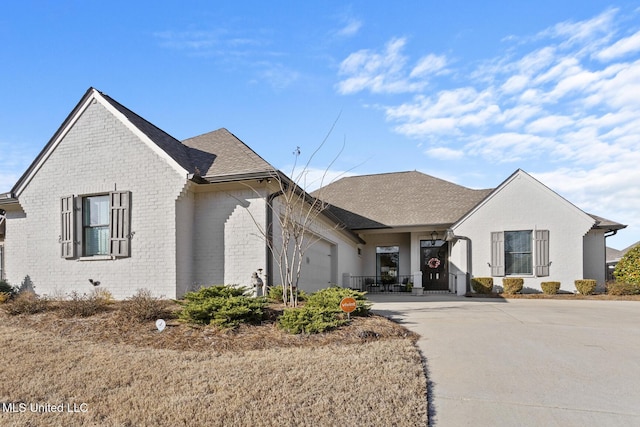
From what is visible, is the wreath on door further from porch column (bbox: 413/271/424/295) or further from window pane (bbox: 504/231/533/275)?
window pane (bbox: 504/231/533/275)

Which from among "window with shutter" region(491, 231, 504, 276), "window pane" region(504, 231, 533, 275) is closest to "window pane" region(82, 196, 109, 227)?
"window with shutter" region(491, 231, 504, 276)

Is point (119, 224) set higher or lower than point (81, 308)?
higher

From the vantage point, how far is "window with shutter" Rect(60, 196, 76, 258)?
438 inches

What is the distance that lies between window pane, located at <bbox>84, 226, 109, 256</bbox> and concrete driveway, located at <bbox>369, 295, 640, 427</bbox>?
28.0 ft

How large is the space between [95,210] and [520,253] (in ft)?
54.1

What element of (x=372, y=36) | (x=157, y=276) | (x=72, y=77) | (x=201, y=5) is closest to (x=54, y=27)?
(x=72, y=77)

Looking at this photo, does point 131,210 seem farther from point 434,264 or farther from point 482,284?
point 434,264

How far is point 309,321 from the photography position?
6852 mm

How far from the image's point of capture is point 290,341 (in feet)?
20.6

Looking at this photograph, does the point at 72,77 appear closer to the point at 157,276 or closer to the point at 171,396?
the point at 157,276

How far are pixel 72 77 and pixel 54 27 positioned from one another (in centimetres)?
172

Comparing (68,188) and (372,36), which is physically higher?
(372,36)

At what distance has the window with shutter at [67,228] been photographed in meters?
11.1

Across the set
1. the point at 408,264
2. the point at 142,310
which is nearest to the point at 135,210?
the point at 142,310
